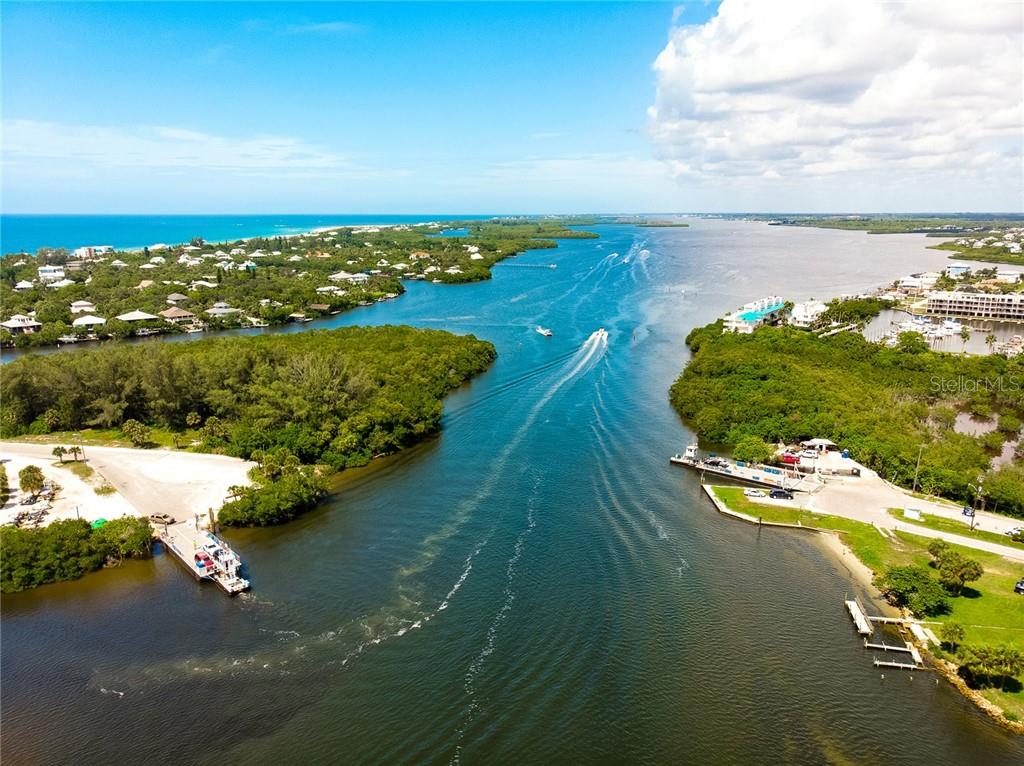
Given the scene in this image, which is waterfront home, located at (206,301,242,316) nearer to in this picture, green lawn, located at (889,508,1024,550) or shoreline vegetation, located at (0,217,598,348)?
shoreline vegetation, located at (0,217,598,348)

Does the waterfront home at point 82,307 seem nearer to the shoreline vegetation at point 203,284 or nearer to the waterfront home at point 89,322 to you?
the shoreline vegetation at point 203,284

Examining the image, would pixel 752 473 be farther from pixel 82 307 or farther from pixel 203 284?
pixel 203 284

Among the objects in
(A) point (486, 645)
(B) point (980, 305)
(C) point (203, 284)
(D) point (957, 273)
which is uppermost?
(D) point (957, 273)

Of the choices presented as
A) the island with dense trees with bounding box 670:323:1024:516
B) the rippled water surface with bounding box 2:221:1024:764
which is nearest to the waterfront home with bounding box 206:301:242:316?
the rippled water surface with bounding box 2:221:1024:764

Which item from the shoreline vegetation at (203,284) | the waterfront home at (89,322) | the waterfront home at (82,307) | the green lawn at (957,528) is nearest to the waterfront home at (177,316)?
the shoreline vegetation at (203,284)

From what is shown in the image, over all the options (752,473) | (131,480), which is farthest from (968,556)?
(131,480)

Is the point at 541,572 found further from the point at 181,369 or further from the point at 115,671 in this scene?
the point at 181,369

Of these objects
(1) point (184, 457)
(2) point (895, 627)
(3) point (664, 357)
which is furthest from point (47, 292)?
(2) point (895, 627)
